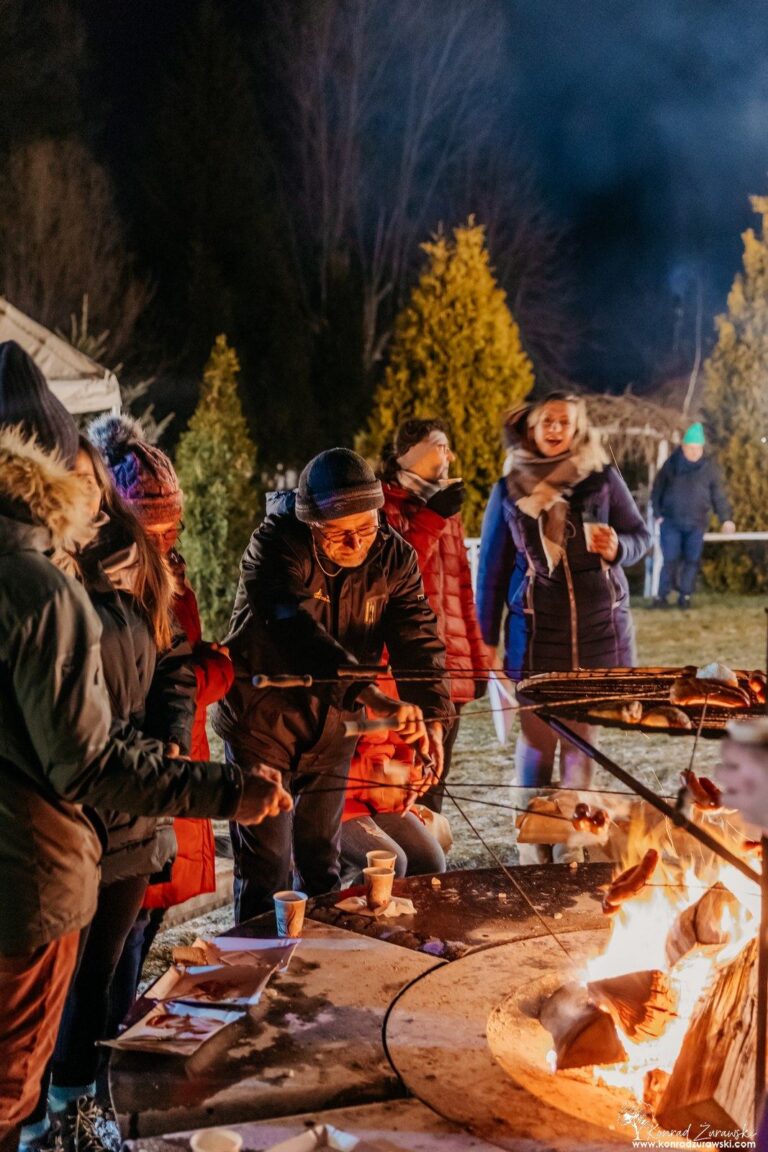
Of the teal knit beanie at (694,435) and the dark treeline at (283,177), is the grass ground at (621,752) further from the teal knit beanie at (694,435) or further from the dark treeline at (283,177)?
the dark treeline at (283,177)

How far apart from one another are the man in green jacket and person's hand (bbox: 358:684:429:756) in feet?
2.44

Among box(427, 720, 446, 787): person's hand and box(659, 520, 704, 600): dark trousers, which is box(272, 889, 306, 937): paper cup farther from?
box(659, 520, 704, 600): dark trousers

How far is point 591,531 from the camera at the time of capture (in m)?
4.96

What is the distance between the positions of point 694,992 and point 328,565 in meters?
1.77

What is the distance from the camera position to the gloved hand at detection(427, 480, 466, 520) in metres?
5.12

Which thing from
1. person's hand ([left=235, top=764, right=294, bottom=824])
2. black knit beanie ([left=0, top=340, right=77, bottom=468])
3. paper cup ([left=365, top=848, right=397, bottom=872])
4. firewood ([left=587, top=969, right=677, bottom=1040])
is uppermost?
black knit beanie ([left=0, top=340, right=77, bottom=468])

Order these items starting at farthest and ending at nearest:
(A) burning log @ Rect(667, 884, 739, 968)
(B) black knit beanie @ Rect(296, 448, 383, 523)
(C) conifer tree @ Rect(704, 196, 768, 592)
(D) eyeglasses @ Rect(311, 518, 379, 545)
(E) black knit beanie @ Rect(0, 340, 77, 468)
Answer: (C) conifer tree @ Rect(704, 196, 768, 592)
(D) eyeglasses @ Rect(311, 518, 379, 545)
(B) black knit beanie @ Rect(296, 448, 383, 523)
(A) burning log @ Rect(667, 884, 739, 968)
(E) black knit beanie @ Rect(0, 340, 77, 468)

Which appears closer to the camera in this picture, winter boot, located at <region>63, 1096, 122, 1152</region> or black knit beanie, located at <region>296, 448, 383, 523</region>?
winter boot, located at <region>63, 1096, 122, 1152</region>

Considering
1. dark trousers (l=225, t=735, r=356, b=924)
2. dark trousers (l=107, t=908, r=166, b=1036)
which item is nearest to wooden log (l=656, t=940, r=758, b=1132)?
dark trousers (l=225, t=735, r=356, b=924)

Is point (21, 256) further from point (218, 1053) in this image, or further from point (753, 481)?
point (218, 1053)

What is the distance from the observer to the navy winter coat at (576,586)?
501 centimetres

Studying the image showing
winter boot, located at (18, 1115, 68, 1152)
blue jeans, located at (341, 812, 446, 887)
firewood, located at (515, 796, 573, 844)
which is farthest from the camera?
firewood, located at (515, 796, 573, 844)

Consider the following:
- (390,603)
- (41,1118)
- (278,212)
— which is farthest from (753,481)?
(41,1118)

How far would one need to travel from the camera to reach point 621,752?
7.71 metres
